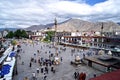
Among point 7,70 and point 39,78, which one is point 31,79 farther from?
point 7,70

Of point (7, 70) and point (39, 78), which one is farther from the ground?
point (7, 70)

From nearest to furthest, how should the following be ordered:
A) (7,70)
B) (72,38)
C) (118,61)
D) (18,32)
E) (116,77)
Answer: (116,77), (7,70), (118,61), (72,38), (18,32)

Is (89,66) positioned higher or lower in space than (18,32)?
lower

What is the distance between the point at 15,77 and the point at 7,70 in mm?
3173

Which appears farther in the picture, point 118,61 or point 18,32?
point 18,32

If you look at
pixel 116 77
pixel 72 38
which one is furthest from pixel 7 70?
pixel 72 38

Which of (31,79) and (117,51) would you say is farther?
(117,51)

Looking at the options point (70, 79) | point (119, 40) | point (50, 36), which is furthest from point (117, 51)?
point (50, 36)

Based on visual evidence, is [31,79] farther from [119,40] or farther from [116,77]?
[119,40]

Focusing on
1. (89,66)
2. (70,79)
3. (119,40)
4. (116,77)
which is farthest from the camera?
(119,40)

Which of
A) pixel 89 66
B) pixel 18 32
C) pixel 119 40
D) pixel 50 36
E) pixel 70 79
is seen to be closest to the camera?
pixel 70 79

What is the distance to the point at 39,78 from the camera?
2473cm

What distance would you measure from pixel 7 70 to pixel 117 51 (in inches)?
1377

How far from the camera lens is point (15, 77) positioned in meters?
24.9
